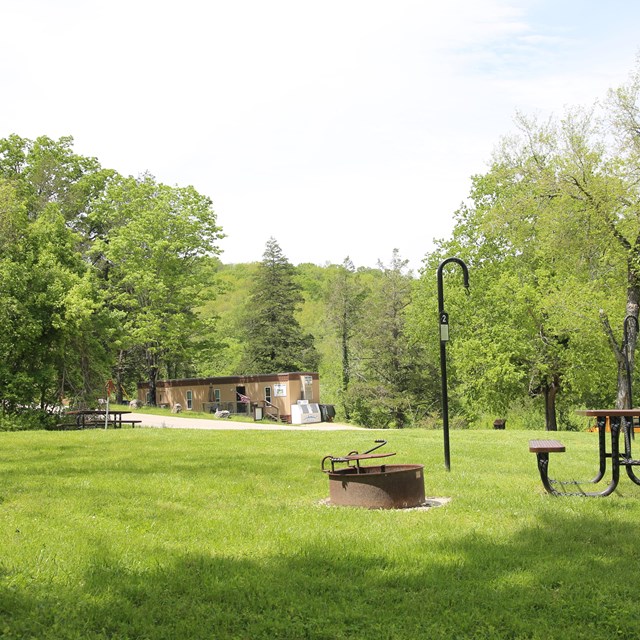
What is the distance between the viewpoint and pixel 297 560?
20.6 ft

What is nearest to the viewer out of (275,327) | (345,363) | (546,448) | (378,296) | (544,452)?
(546,448)

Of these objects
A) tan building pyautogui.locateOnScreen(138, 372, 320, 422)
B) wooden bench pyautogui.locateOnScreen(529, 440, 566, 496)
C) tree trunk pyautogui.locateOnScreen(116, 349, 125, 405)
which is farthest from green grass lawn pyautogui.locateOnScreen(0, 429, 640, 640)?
tree trunk pyautogui.locateOnScreen(116, 349, 125, 405)

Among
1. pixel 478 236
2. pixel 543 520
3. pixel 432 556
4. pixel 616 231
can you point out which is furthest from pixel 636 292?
pixel 432 556

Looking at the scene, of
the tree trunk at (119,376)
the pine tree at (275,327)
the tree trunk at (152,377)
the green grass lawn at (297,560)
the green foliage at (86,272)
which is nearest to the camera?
the green grass lawn at (297,560)

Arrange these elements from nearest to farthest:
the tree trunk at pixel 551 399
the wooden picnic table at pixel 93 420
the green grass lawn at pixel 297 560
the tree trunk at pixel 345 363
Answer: the green grass lawn at pixel 297 560
the wooden picnic table at pixel 93 420
the tree trunk at pixel 551 399
the tree trunk at pixel 345 363

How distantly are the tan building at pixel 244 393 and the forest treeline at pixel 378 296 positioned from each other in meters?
1.88

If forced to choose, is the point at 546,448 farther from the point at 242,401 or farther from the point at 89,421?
the point at 242,401

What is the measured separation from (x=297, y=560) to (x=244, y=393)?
3653 cm

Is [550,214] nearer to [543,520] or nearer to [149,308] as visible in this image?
[543,520]

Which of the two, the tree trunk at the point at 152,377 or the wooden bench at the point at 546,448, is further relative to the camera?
the tree trunk at the point at 152,377

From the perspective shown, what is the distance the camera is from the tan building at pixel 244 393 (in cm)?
4041

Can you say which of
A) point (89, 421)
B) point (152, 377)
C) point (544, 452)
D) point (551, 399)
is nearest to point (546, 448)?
point (544, 452)

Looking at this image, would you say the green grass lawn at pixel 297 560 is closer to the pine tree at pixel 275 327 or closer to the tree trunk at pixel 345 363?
the tree trunk at pixel 345 363

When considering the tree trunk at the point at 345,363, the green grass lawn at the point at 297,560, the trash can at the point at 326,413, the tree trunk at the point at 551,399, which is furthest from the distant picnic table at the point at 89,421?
the tree trunk at the point at 345,363
